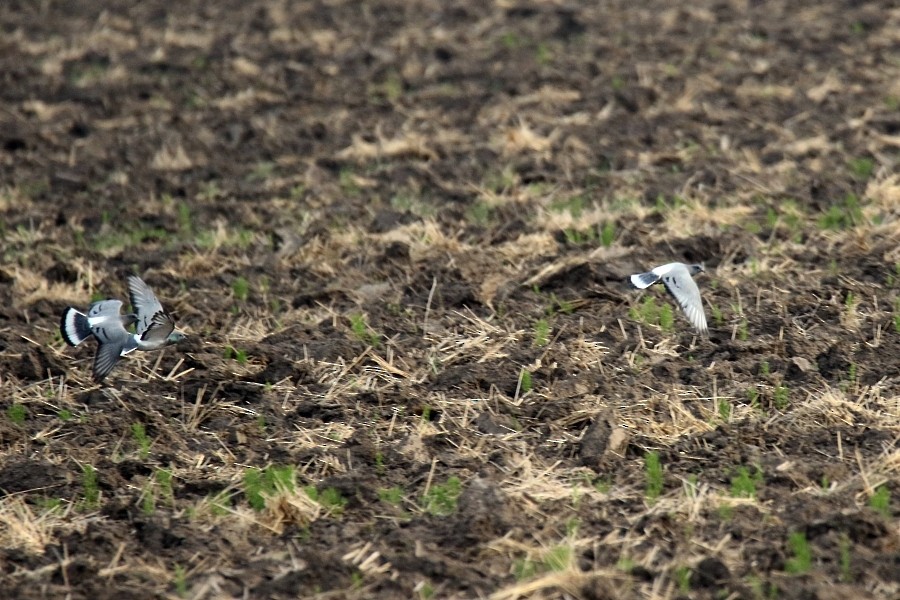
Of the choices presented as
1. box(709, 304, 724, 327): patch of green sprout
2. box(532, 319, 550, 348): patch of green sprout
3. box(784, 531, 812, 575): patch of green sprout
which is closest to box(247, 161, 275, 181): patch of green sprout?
box(532, 319, 550, 348): patch of green sprout

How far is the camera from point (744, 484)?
524 cm

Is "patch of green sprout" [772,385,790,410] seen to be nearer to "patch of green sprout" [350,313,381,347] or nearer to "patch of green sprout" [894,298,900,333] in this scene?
"patch of green sprout" [894,298,900,333]

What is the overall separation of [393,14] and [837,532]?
11.2 m

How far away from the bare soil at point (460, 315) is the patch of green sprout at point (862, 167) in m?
0.02

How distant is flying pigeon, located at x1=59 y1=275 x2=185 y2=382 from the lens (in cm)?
652

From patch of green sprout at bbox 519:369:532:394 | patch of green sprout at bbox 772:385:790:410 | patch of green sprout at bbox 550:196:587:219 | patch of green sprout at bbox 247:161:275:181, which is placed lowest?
patch of green sprout at bbox 247:161:275:181

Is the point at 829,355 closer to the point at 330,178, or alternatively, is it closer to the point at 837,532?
the point at 837,532

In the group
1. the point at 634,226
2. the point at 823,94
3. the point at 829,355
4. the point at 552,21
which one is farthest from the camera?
the point at 552,21

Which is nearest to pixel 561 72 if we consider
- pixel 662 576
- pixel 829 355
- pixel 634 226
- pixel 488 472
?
pixel 634 226

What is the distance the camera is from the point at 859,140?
405 inches

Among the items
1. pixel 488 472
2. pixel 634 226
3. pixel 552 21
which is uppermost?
pixel 488 472

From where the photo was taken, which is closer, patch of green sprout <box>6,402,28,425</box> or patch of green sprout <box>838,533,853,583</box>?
patch of green sprout <box>838,533,853,583</box>

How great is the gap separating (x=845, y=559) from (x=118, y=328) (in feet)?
11.3

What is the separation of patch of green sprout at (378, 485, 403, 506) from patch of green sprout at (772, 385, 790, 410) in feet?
5.53
